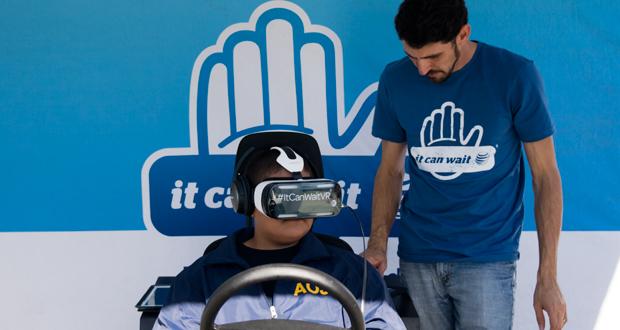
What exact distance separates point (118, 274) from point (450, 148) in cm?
151

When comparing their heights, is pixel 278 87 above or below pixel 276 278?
above

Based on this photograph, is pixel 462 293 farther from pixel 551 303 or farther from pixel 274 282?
pixel 274 282

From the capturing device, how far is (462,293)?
238 cm

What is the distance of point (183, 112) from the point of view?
302 cm

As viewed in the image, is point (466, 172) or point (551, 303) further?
point (466, 172)

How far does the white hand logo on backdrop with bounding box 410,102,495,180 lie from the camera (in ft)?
7.59

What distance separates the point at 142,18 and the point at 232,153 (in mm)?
624

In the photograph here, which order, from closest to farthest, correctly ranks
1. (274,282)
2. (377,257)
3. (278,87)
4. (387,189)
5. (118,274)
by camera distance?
1. (274,282)
2. (377,257)
3. (387,189)
4. (278,87)
5. (118,274)

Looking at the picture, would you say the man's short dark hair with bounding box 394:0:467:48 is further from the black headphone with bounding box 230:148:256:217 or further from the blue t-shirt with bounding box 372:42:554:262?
the black headphone with bounding box 230:148:256:217

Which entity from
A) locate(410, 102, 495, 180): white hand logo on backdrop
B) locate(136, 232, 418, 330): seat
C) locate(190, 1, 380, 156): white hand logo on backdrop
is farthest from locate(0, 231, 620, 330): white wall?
locate(410, 102, 495, 180): white hand logo on backdrop

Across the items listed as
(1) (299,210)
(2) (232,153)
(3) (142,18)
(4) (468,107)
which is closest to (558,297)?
(4) (468,107)

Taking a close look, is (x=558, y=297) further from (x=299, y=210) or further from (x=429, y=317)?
(x=299, y=210)

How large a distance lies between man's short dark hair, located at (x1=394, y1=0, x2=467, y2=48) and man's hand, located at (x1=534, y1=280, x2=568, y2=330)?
753 mm

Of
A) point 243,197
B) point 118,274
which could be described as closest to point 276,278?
point 243,197
